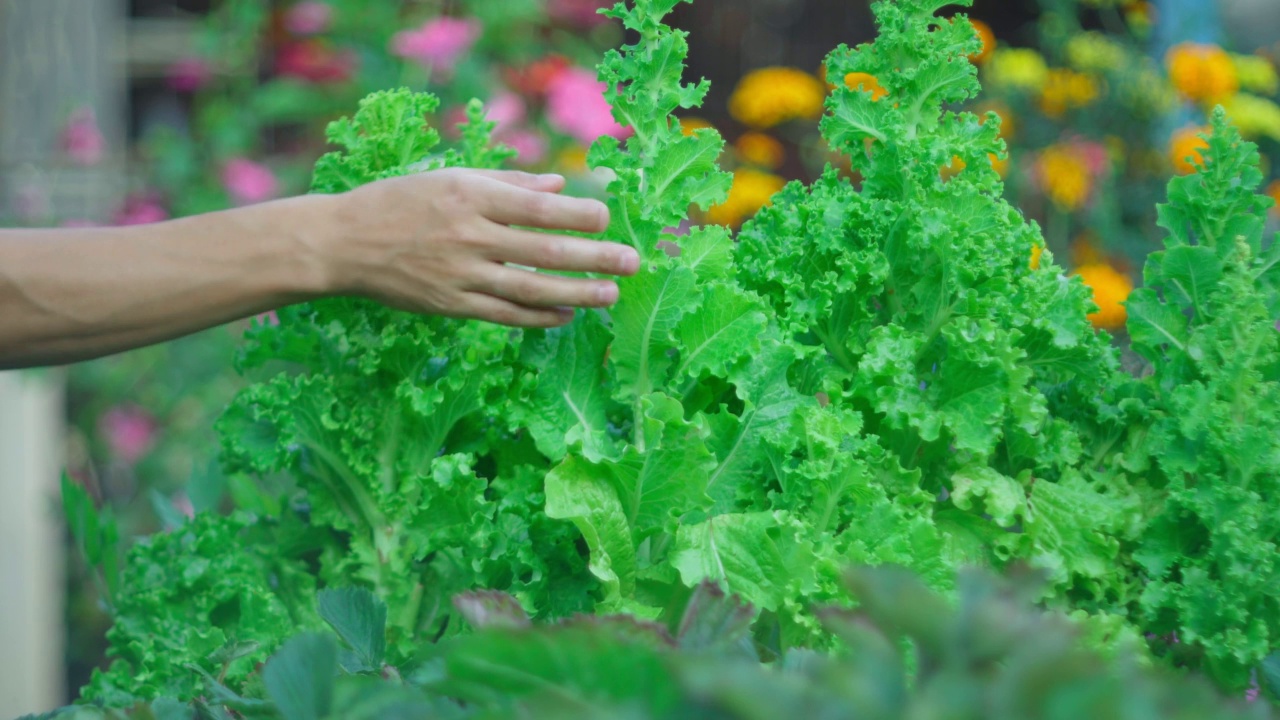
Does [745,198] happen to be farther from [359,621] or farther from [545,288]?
[359,621]

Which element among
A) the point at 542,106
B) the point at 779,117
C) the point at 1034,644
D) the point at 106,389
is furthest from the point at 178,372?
the point at 1034,644

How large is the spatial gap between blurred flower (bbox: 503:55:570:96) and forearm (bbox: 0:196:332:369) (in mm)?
2233

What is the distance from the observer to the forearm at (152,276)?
111cm

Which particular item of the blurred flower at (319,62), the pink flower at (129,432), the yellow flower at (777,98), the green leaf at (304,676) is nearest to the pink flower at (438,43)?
the blurred flower at (319,62)

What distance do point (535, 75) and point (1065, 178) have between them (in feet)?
4.76

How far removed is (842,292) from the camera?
1.11m

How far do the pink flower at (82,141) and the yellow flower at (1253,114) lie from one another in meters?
3.02

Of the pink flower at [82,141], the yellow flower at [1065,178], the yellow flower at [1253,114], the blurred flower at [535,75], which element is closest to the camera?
the yellow flower at [1253,114]

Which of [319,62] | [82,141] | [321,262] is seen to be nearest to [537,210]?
[321,262]

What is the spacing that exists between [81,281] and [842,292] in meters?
0.74

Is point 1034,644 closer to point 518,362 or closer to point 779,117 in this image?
point 518,362

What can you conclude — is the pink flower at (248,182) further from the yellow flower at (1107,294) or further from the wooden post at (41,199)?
the yellow flower at (1107,294)

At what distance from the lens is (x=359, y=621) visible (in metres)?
0.90

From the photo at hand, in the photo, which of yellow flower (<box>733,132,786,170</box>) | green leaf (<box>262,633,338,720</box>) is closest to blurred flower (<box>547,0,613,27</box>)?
yellow flower (<box>733,132,786,170</box>)
